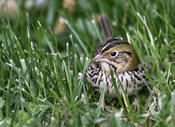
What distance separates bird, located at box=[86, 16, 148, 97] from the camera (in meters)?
3.06

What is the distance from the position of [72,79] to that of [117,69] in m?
0.39

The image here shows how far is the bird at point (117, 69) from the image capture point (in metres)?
3.06

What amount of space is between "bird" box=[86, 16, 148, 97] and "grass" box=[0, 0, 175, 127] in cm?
9

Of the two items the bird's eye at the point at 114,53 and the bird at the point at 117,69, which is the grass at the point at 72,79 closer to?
the bird at the point at 117,69

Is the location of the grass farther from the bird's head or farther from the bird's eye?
the bird's eye

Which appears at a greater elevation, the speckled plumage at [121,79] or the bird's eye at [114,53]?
the bird's eye at [114,53]

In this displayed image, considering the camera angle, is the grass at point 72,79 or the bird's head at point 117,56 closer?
the grass at point 72,79

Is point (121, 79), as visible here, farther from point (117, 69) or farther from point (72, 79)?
point (72, 79)

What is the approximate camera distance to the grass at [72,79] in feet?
8.36

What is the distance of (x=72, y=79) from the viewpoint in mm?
3137

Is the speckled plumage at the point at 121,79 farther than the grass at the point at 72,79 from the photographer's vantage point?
Yes

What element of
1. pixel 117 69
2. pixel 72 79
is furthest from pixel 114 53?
pixel 72 79

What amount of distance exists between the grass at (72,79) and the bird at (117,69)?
0.09 meters

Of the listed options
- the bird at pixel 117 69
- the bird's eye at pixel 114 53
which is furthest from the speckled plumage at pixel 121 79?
the bird's eye at pixel 114 53
